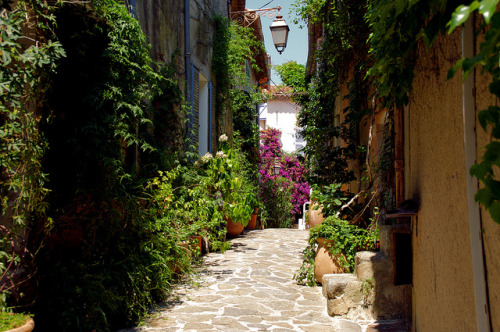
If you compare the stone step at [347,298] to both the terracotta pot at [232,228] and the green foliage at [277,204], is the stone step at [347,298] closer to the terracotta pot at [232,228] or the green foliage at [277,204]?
the terracotta pot at [232,228]

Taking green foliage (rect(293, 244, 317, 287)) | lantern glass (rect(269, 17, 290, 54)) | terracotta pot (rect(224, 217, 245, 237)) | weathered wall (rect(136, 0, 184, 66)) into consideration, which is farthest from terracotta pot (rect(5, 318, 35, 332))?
lantern glass (rect(269, 17, 290, 54))

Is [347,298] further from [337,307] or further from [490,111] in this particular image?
[490,111]

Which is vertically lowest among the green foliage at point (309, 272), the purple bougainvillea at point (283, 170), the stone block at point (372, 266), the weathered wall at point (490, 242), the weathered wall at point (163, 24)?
the green foliage at point (309, 272)

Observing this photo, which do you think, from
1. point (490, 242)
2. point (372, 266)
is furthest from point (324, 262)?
point (490, 242)

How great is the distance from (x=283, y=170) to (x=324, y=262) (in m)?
13.3

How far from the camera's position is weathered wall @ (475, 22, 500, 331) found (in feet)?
5.59

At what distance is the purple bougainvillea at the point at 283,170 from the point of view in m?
17.7

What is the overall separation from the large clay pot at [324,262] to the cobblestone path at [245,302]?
0.31m

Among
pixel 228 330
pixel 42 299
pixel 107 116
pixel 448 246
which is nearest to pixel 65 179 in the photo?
pixel 107 116

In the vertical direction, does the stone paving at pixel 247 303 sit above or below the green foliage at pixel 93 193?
below

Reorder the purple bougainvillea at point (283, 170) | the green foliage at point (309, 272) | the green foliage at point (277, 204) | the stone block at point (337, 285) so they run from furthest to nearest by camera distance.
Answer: the purple bougainvillea at point (283, 170)
the green foliage at point (277, 204)
the green foliage at point (309, 272)
the stone block at point (337, 285)

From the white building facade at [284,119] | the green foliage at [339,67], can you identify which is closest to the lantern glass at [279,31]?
the green foliage at [339,67]

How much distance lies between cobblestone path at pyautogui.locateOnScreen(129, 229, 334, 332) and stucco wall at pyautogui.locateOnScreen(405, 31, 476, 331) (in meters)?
1.70

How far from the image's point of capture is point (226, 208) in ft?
26.6
